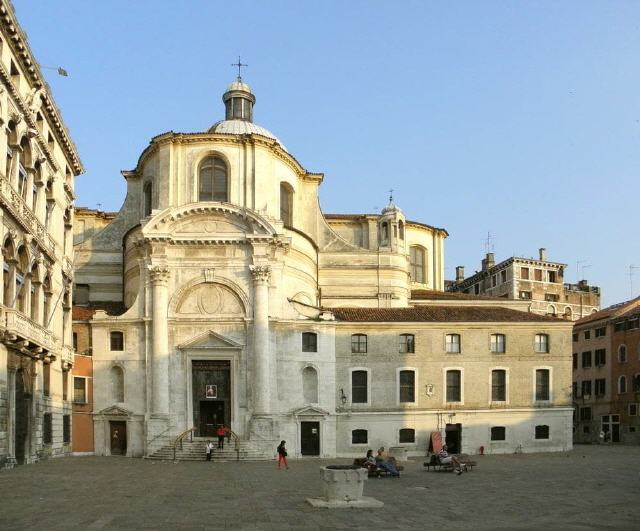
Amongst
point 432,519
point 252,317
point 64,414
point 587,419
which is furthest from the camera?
point 587,419

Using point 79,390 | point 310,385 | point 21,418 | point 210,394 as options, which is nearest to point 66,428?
point 79,390

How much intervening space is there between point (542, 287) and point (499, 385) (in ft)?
151

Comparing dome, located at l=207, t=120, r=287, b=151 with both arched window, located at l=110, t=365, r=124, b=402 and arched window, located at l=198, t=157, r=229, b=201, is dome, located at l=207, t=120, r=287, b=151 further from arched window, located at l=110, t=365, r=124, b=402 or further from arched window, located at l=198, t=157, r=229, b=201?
arched window, located at l=110, t=365, r=124, b=402

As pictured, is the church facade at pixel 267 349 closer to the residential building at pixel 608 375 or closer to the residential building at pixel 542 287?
the residential building at pixel 608 375

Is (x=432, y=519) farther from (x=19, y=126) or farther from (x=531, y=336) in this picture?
(x=531, y=336)

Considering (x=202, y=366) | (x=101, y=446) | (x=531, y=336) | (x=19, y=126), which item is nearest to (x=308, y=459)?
(x=202, y=366)

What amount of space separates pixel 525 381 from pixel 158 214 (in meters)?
24.7

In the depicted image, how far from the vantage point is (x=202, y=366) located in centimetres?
5166

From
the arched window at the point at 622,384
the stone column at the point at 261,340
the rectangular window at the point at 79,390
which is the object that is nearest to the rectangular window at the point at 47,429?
the rectangular window at the point at 79,390

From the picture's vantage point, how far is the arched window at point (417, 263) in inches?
2744

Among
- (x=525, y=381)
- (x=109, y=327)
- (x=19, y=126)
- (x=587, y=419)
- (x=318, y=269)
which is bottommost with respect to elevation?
(x=587, y=419)

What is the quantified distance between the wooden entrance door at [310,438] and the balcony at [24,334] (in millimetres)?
15973

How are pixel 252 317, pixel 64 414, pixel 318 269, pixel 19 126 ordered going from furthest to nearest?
pixel 318 269, pixel 252 317, pixel 64 414, pixel 19 126

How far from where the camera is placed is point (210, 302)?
170ft
